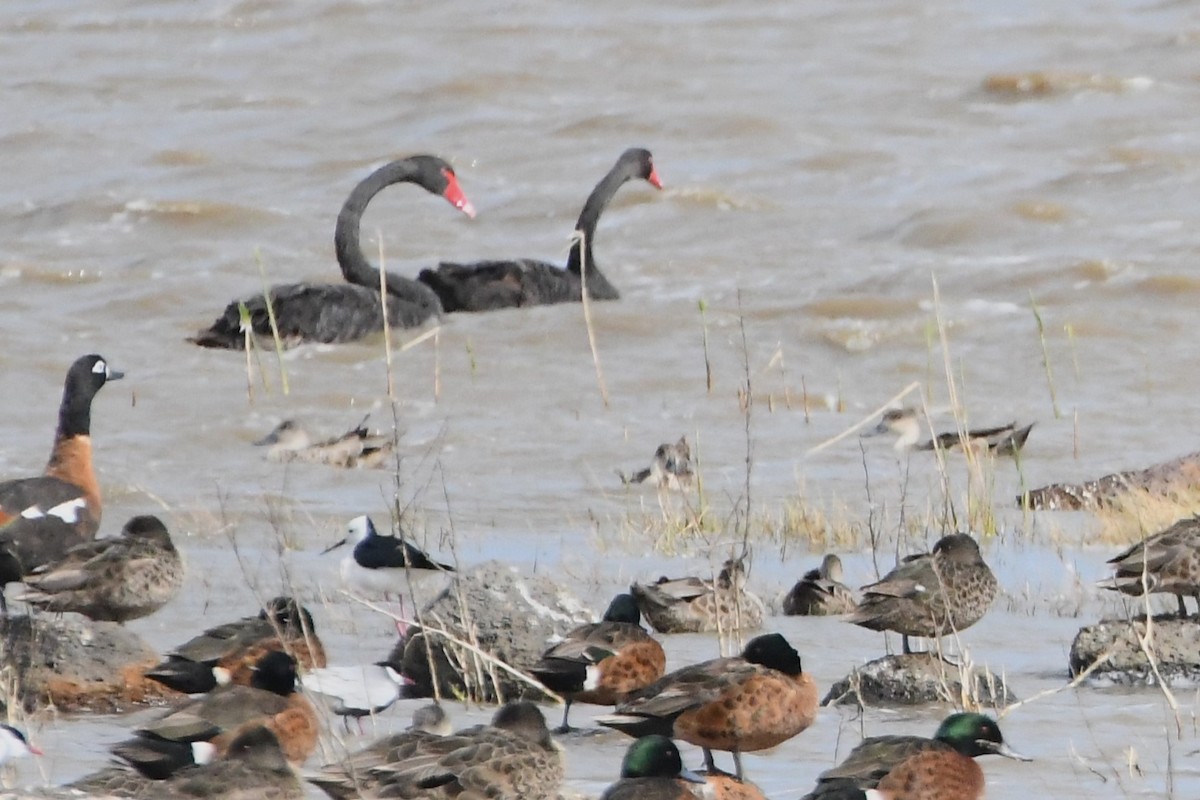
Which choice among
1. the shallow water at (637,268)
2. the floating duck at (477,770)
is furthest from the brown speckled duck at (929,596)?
the floating duck at (477,770)

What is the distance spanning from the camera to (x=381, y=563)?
30.0ft

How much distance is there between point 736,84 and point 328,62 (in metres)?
5.52

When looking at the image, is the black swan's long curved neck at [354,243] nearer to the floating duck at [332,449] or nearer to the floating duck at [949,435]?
the floating duck at [332,449]

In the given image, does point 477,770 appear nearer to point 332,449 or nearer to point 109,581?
point 109,581


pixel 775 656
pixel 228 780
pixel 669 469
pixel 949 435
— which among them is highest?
pixel 228 780

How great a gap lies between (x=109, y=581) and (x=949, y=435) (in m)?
6.74

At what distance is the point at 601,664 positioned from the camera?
7.13 meters

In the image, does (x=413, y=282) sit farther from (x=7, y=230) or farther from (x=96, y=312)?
(x=7, y=230)

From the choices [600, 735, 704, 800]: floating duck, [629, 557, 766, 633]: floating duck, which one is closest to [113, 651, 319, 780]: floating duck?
[600, 735, 704, 800]: floating duck

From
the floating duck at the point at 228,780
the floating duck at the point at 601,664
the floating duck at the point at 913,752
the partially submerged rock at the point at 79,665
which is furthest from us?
the partially submerged rock at the point at 79,665

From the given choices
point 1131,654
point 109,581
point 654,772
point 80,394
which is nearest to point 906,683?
point 1131,654

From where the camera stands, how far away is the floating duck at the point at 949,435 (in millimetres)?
13250

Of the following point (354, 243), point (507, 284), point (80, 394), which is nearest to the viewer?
point (80, 394)

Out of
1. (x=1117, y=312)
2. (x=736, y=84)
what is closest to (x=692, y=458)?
(x=1117, y=312)
